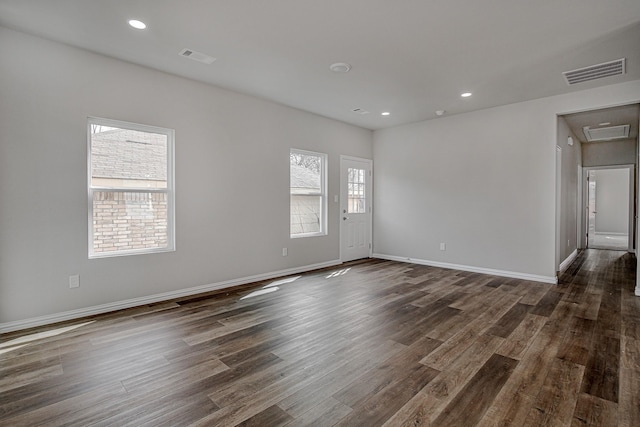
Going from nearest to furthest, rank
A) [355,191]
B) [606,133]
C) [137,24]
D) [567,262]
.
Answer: [137,24]
[567,262]
[606,133]
[355,191]

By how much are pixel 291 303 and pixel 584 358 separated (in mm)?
2742

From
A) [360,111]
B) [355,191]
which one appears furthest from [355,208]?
[360,111]

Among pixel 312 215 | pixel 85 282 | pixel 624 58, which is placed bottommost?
pixel 85 282

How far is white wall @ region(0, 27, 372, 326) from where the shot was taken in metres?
3.03

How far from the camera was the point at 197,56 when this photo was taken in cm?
348

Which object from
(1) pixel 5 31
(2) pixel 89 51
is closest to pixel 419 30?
(2) pixel 89 51

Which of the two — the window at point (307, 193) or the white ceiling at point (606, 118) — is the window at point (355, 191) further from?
the white ceiling at point (606, 118)

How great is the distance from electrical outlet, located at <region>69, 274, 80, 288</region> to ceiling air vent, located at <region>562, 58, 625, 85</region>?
597 cm

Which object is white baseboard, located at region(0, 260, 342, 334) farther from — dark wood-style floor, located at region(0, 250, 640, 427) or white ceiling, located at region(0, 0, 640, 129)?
white ceiling, located at region(0, 0, 640, 129)

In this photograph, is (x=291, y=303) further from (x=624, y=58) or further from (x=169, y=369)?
Result: (x=624, y=58)

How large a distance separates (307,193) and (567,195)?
193 inches

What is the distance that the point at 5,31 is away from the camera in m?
2.95

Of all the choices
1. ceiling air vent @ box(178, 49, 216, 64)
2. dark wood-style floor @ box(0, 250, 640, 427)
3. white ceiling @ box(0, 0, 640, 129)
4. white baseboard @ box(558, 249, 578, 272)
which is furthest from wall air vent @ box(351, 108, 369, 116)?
white baseboard @ box(558, 249, 578, 272)

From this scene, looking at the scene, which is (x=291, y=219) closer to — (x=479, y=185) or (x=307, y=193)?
(x=307, y=193)
